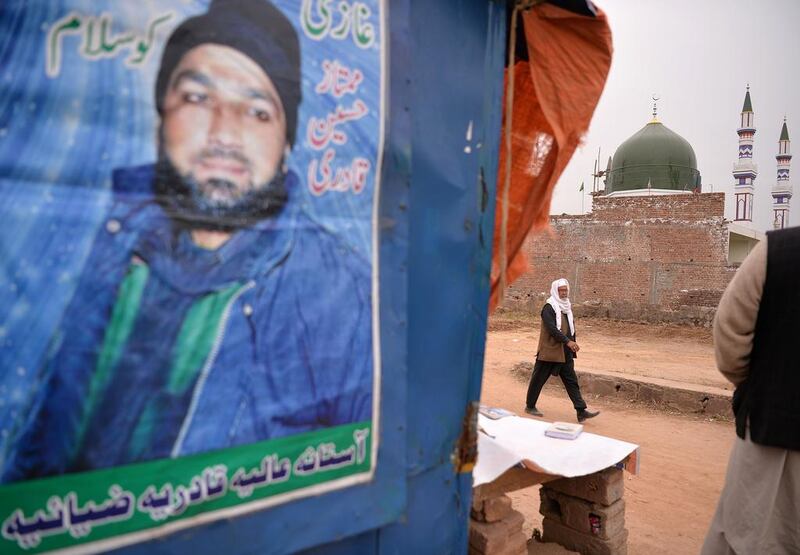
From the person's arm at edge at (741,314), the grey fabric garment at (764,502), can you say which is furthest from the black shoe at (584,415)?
the person's arm at edge at (741,314)

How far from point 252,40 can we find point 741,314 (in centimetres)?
217

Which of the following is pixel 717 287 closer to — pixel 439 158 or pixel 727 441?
pixel 727 441

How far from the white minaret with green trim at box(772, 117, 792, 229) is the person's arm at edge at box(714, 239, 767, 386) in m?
46.9

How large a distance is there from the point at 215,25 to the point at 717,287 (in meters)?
19.2

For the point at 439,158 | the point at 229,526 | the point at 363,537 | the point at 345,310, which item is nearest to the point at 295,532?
the point at 229,526

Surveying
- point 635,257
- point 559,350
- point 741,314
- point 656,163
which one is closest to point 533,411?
point 559,350

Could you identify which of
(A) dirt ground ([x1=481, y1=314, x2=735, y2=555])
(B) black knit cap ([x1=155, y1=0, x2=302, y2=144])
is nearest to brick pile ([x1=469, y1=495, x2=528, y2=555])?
(A) dirt ground ([x1=481, y1=314, x2=735, y2=555])

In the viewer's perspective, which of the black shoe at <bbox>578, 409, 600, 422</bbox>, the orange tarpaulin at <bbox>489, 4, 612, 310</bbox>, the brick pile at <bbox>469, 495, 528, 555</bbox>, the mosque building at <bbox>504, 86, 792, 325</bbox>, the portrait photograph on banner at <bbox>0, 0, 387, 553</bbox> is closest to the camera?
the portrait photograph on banner at <bbox>0, 0, 387, 553</bbox>

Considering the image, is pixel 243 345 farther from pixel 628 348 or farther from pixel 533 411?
pixel 628 348

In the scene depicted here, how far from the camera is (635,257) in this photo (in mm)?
19312

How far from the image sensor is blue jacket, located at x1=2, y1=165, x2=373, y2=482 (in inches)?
39.6

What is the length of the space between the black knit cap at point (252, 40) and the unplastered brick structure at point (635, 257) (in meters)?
16.4

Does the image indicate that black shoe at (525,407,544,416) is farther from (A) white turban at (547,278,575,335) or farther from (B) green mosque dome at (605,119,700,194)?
(B) green mosque dome at (605,119,700,194)

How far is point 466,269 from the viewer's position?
182 centimetres
